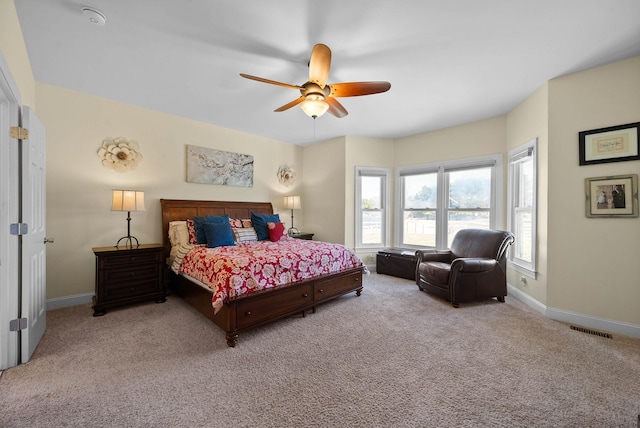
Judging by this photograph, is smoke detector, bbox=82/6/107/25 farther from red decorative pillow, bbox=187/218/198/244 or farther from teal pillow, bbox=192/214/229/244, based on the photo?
red decorative pillow, bbox=187/218/198/244

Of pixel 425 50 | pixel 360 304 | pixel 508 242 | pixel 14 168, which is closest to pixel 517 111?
pixel 508 242

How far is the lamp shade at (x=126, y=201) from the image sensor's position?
124 inches

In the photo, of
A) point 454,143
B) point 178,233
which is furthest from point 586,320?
point 178,233

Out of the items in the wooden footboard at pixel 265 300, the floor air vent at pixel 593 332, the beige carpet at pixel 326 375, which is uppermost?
the wooden footboard at pixel 265 300

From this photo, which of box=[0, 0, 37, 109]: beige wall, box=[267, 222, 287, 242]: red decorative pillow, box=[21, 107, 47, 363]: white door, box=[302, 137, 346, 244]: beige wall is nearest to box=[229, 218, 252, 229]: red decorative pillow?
box=[267, 222, 287, 242]: red decorative pillow

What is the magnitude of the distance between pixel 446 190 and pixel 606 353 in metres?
3.06

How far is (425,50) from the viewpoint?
241cm

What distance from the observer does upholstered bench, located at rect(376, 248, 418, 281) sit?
4625mm

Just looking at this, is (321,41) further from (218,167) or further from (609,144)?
(609,144)

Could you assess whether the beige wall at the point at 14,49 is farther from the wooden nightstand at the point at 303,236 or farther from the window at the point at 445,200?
the window at the point at 445,200

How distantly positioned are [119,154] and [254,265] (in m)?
2.66

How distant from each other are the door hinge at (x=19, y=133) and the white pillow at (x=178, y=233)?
1920 millimetres

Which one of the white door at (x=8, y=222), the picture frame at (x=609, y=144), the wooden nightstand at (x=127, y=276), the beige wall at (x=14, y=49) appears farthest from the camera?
the wooden nightstand at (x=127, y=276)

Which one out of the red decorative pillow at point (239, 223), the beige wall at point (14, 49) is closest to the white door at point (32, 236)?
the beige wall at point (14, 49)
